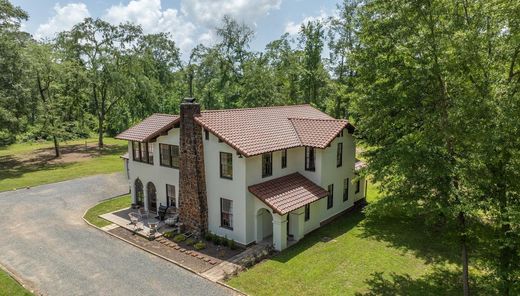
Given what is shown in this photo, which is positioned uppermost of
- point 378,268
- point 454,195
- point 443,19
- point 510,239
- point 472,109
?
point 443,19

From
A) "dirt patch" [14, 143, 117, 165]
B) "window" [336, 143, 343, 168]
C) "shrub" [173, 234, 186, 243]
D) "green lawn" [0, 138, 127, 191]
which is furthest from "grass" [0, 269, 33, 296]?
"dirt patch" [14, 143, 117, 165]

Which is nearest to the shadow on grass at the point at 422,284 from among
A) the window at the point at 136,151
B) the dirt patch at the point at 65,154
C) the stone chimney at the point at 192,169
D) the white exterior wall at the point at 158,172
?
the stone chimney at the point at 192,169

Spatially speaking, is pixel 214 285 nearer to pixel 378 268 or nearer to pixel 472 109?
pixel 378 268

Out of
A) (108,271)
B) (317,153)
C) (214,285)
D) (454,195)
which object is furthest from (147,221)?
(454,195)

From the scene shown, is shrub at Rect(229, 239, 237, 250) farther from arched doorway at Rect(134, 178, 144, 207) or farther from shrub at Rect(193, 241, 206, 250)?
arched doorway at Rect(134, 178, 144, 207)

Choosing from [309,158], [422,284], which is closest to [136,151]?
[309,158]

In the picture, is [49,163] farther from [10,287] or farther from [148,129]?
[10,287]
